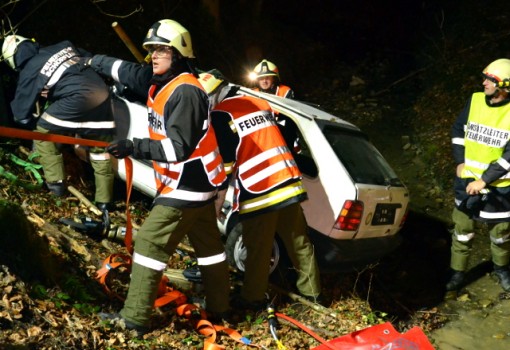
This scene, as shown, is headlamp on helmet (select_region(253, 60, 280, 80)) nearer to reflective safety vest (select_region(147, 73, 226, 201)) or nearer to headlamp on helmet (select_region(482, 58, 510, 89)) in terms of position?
headlamp on helmet (select_region(482, 58, 510, 89))

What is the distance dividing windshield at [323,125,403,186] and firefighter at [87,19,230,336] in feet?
5.29

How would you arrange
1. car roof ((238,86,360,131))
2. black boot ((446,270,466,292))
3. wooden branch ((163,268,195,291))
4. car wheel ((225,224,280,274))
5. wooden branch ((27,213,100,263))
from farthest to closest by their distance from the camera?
1. black boot ((446,270,466,292))
2. car roof ((238,86,360,131))
3. car wheel ((225,224,280,274))
4. wooden branch ((163,268,195,291))
5. wooden branch ((27,213,100,263))

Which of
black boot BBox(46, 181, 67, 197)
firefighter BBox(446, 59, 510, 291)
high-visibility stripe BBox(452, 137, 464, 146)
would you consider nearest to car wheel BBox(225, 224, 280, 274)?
black boot BBox(46, 181, 67, 197)

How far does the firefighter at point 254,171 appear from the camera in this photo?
4.91 m

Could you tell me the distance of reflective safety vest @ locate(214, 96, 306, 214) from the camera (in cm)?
492

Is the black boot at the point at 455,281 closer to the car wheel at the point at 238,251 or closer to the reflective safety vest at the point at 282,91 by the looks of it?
the car wheel at the point at 238,251

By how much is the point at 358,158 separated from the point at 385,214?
23.2 inches

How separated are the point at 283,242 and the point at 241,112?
1.30 m

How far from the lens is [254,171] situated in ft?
16.3

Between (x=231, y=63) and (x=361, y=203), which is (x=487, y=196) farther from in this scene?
(x=231, y=63)

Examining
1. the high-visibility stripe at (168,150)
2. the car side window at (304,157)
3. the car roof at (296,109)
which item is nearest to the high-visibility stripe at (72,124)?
the car roof at (296,109)

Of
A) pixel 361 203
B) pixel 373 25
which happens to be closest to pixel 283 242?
pixel 361 203

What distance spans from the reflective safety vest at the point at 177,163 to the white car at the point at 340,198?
1416mm

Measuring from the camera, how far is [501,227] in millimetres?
6422
